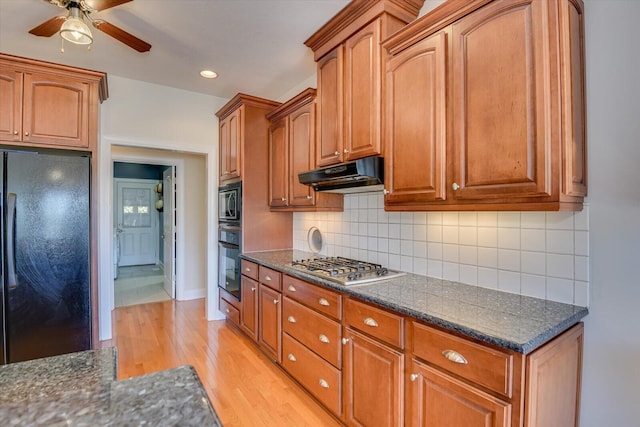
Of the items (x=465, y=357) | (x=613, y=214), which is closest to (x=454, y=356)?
(x=465, y=357)

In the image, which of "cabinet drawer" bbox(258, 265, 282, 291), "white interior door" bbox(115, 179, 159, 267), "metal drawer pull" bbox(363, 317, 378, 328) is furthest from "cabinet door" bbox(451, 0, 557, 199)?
"white interior door" bbox(115, 179, 159, 267)

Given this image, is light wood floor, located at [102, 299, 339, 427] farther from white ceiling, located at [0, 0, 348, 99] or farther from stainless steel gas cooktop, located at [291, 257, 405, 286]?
white ceiling, located at [0, 0, 348, 99]

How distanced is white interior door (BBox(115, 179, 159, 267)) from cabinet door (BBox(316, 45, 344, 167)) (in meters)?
6.33

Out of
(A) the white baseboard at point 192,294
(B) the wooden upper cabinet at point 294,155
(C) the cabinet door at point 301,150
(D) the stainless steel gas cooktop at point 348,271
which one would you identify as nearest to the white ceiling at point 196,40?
(B) the wooden upper cabinet at point 294,155

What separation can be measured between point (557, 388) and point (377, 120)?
1.55 meters

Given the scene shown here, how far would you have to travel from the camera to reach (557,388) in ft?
4.07

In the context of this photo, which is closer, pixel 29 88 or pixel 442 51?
pixel 442 51

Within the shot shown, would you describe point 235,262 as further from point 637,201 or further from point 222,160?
point 637,201

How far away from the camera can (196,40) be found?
245 centimetres

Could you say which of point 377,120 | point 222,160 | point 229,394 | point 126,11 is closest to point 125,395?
point 377,120

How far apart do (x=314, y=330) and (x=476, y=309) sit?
3.46 ft

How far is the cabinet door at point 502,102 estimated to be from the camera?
4.01ft

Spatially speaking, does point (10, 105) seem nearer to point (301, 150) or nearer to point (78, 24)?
point (78, 24)

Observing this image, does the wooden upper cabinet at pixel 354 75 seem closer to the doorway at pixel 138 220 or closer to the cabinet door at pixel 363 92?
the cabinet door at pixel 363 92
